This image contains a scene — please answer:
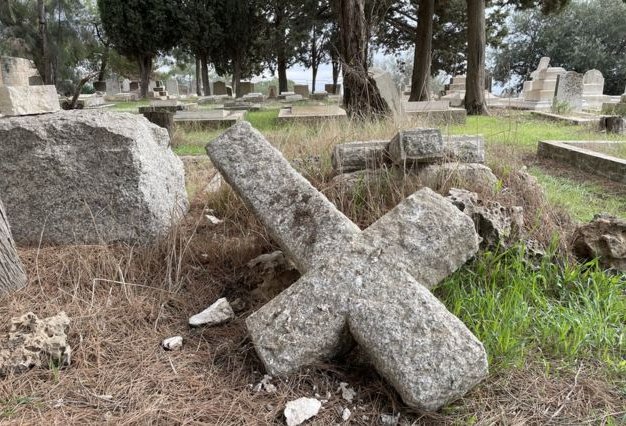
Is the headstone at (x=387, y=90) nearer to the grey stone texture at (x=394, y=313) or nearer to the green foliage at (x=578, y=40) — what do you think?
the grey stone texture at (x=394, y=313)

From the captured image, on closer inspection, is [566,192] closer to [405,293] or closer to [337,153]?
[337,153]

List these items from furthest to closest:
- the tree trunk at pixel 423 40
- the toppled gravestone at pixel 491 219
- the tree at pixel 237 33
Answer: the tree at pixel 237 33
the tree trunk at pixel 423 40
the toppled gravestone at pixel 491 219

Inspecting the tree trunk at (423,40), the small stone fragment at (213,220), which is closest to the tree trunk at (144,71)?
the tree trunk at (423,40)

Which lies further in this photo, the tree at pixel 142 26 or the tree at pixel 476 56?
the tree at pixel 142 26

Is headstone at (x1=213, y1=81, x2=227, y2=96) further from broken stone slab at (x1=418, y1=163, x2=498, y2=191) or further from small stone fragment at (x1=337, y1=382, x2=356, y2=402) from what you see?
small stone fragment at (x1=337, y1=382, x2=356, y2=402)

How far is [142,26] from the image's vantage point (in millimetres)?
24250

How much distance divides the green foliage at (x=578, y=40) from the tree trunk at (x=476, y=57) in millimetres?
20208

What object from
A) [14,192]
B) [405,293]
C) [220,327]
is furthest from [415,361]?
[14,192]

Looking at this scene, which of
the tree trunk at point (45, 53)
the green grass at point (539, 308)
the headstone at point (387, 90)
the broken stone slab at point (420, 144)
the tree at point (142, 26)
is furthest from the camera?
the tree at point (142, 26)

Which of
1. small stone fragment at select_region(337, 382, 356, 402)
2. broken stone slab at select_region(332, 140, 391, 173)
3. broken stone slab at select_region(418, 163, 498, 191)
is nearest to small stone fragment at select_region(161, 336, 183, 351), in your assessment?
small stone fragment at select_region(337, 382, 356, 402)

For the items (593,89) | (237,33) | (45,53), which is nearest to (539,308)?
(593,89)

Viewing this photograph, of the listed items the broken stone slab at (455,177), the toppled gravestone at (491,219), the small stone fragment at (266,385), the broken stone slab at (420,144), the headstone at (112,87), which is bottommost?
the small stone fragment at (266,385)

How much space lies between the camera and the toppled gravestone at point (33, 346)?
1.69m

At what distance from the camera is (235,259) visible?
2609 millimetres
